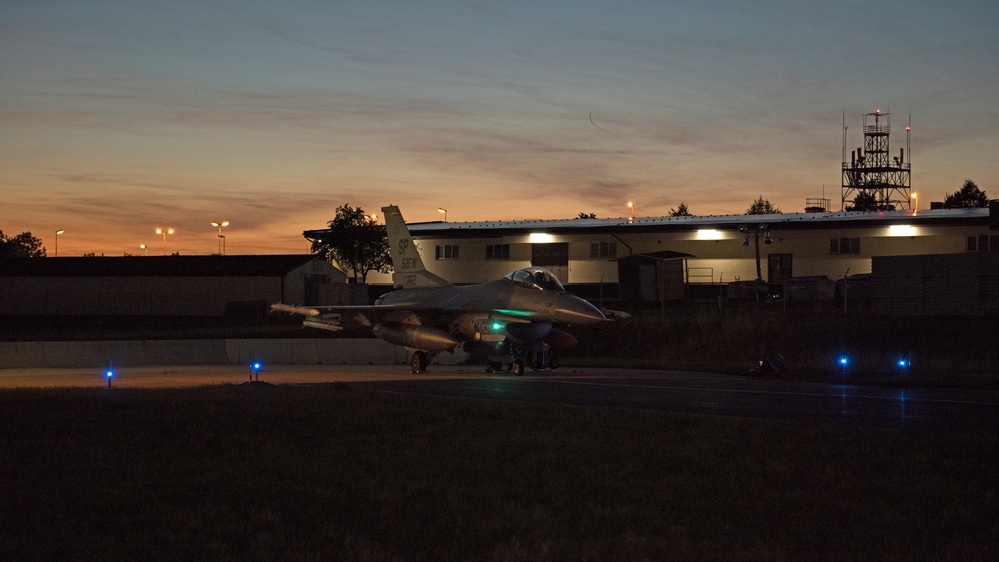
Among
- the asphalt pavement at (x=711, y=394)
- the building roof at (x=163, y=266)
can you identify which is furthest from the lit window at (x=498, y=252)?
the asphalt pavement at (x=711, y=394)

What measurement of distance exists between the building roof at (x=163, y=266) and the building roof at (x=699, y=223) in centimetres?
1254

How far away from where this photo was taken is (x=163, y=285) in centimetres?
7206

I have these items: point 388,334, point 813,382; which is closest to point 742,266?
point 388,334

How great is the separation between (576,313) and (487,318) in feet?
9.84

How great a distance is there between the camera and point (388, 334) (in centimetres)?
3147

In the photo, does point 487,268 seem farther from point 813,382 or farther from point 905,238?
point 813,382

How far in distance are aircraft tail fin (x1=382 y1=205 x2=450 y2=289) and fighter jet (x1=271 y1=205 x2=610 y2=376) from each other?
0.61m

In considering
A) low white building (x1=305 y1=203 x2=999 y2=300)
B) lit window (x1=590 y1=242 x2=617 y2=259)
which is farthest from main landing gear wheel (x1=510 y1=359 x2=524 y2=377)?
lit window (x1=590 y1=242 x2=617 y2=259)

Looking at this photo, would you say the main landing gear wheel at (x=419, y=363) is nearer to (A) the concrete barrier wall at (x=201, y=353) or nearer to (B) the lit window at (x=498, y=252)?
(A) the concrete barrier wall at (x=201, y=353)

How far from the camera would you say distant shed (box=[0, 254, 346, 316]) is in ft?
232

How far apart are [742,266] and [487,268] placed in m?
19.6

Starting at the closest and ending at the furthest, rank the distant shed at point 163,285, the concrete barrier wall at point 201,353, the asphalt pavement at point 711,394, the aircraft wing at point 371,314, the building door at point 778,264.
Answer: the asphalt pavement at point 711,394 → the aircraft wing at point 371,314 → the concrete barrier wall at point 201,353 → the building door at point 778,264 → the distant shed at point 163,285

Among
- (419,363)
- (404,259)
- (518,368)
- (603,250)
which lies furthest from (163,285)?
(518,368)

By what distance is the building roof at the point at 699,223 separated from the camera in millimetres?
66125
